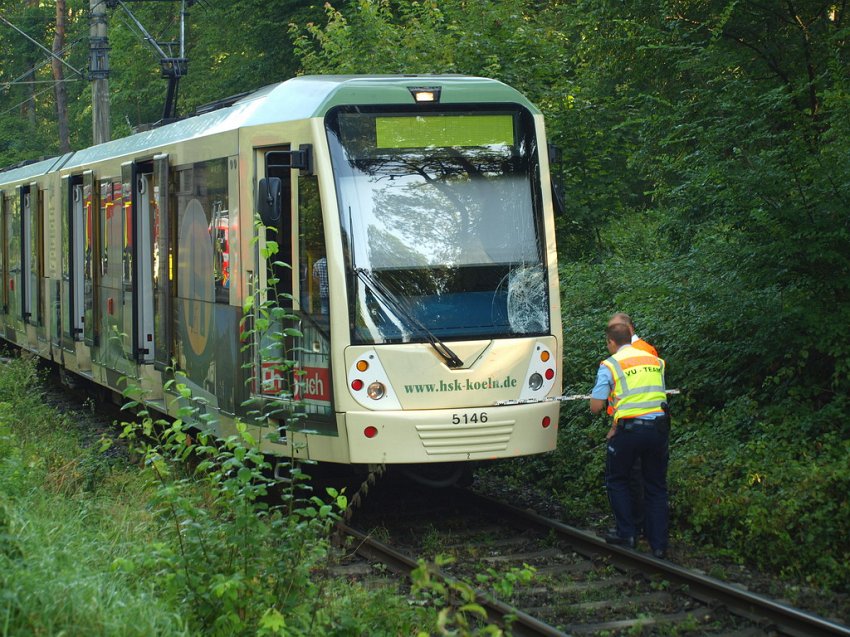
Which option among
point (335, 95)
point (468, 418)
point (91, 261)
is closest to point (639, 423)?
point (468, 418)

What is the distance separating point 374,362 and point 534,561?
171 cm

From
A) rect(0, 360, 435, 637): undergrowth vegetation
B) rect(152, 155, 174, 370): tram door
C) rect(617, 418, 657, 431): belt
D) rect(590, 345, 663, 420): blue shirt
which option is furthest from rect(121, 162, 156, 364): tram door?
rect(617, 418, 657, 431): belt

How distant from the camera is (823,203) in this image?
9.26 meters

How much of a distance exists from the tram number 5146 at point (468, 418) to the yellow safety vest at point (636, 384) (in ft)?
3.12

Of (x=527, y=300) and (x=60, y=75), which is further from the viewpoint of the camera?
(x=60, y=75)

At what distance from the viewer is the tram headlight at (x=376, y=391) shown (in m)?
8.46

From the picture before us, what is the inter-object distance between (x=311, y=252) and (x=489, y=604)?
3006 mm

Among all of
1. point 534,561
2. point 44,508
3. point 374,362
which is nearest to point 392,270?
point 374,362

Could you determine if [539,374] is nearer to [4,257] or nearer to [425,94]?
→ [425,94]

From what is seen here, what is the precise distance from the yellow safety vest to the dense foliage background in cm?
92

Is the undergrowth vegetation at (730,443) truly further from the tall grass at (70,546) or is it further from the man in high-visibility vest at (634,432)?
the tall grass at (70,546)

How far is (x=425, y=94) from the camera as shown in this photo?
892 cm

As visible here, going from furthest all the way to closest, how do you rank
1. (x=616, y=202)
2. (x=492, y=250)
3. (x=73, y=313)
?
1. (x=616, y=202)
2. (x=73, y=313)
3. (x=492, y=250)

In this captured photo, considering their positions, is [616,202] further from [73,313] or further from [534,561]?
[534,561]
